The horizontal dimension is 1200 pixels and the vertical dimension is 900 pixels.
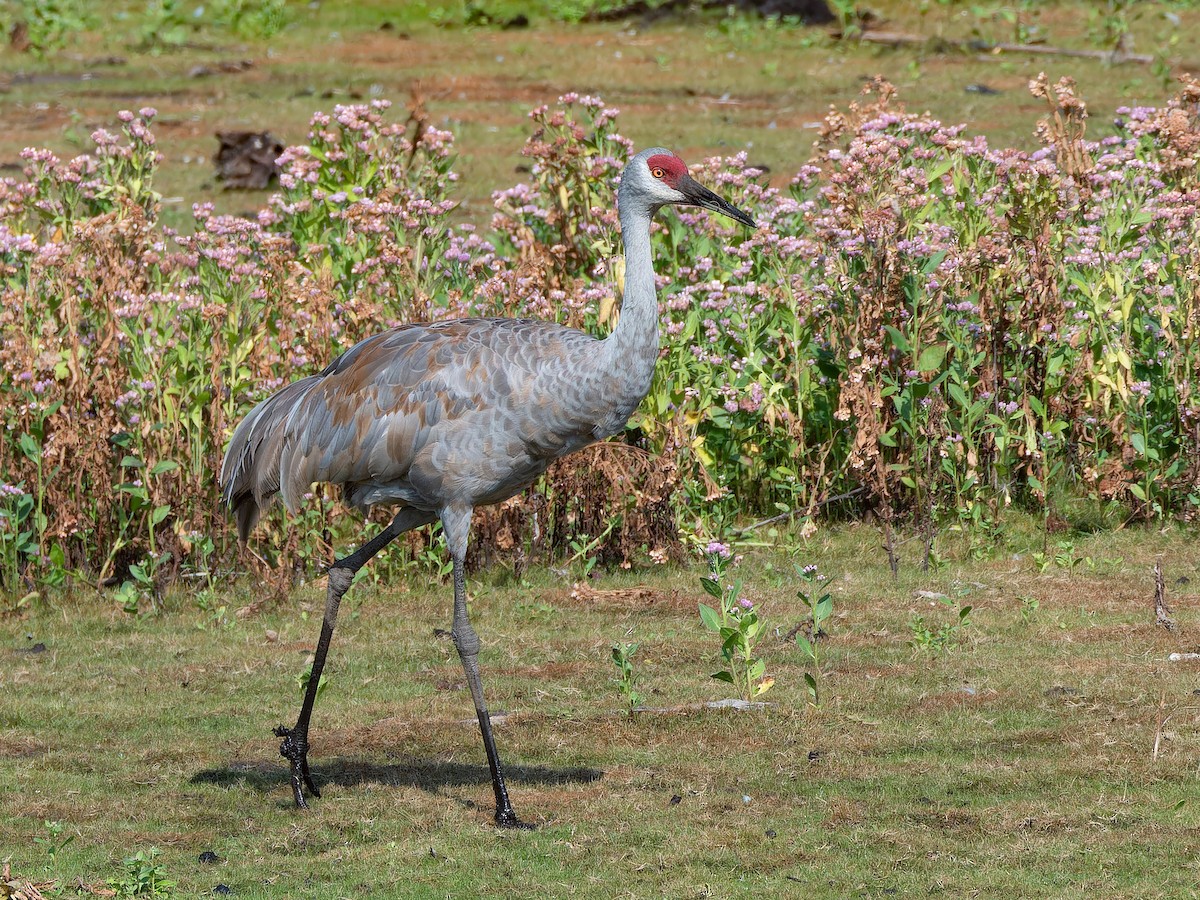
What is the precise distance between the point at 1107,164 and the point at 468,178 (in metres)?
8.52

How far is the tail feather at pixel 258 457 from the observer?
727cm

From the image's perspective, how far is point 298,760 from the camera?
6.60 meters

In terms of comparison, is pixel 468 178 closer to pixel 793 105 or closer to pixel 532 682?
pixel 793 105

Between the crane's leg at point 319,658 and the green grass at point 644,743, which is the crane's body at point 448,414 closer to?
the crane's leg at point 319,658

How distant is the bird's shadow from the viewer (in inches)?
267

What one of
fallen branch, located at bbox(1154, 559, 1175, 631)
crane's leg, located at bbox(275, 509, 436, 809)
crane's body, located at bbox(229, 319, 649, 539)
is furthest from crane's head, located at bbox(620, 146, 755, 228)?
fallen branch, located at bbox(1154, 559, 1175, 631)

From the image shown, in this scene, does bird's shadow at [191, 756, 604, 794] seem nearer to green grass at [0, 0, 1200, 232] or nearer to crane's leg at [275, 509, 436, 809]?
crane's leg at [275, 509, 436, 809]

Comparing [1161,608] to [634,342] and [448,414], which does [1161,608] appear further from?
[448,414]

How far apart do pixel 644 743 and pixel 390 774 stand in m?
1.04

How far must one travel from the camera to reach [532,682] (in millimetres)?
7844

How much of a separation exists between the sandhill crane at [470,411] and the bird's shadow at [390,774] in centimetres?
20

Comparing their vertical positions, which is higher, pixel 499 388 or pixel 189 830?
pixel 499 388

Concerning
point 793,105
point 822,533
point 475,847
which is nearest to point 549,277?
point 822,533

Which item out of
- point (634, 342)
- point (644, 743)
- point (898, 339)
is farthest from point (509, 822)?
point (898, 339)
